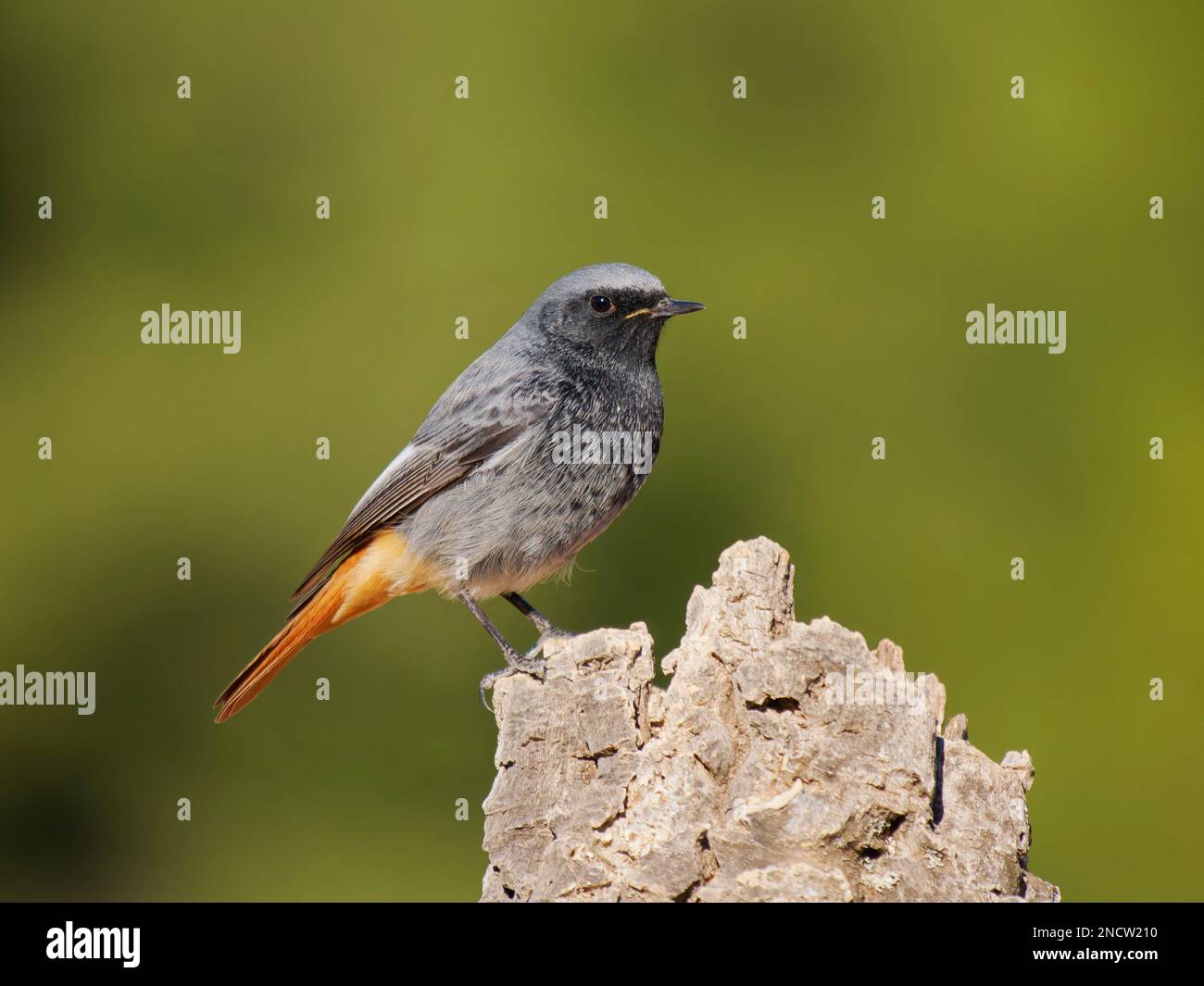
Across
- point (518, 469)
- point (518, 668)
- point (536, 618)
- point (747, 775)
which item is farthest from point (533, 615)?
point (747, 775)

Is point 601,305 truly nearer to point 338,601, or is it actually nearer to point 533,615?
point 533,615

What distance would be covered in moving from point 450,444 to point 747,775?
8.23ft

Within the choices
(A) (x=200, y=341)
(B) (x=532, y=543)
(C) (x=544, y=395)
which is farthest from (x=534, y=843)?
(A) (x=200, y=341)

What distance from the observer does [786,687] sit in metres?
4.30

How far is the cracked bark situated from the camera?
163 inches

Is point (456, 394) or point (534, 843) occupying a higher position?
point (456, 394)

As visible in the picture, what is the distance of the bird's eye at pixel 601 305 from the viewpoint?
632 centimetres

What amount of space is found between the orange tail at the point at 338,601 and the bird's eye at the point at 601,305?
1.34 meters

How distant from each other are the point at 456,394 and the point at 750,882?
3083 millimetres

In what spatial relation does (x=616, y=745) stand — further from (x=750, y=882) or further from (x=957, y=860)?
(x=957, y=860)

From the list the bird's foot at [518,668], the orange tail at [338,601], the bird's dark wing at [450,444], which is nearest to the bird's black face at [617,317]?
the bird's dark wing at [450,444]

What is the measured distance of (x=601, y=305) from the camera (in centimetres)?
634

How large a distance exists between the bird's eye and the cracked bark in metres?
1.97

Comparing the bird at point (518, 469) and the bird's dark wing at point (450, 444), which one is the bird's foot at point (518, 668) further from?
the bird's dark wing at point (450, 444)
